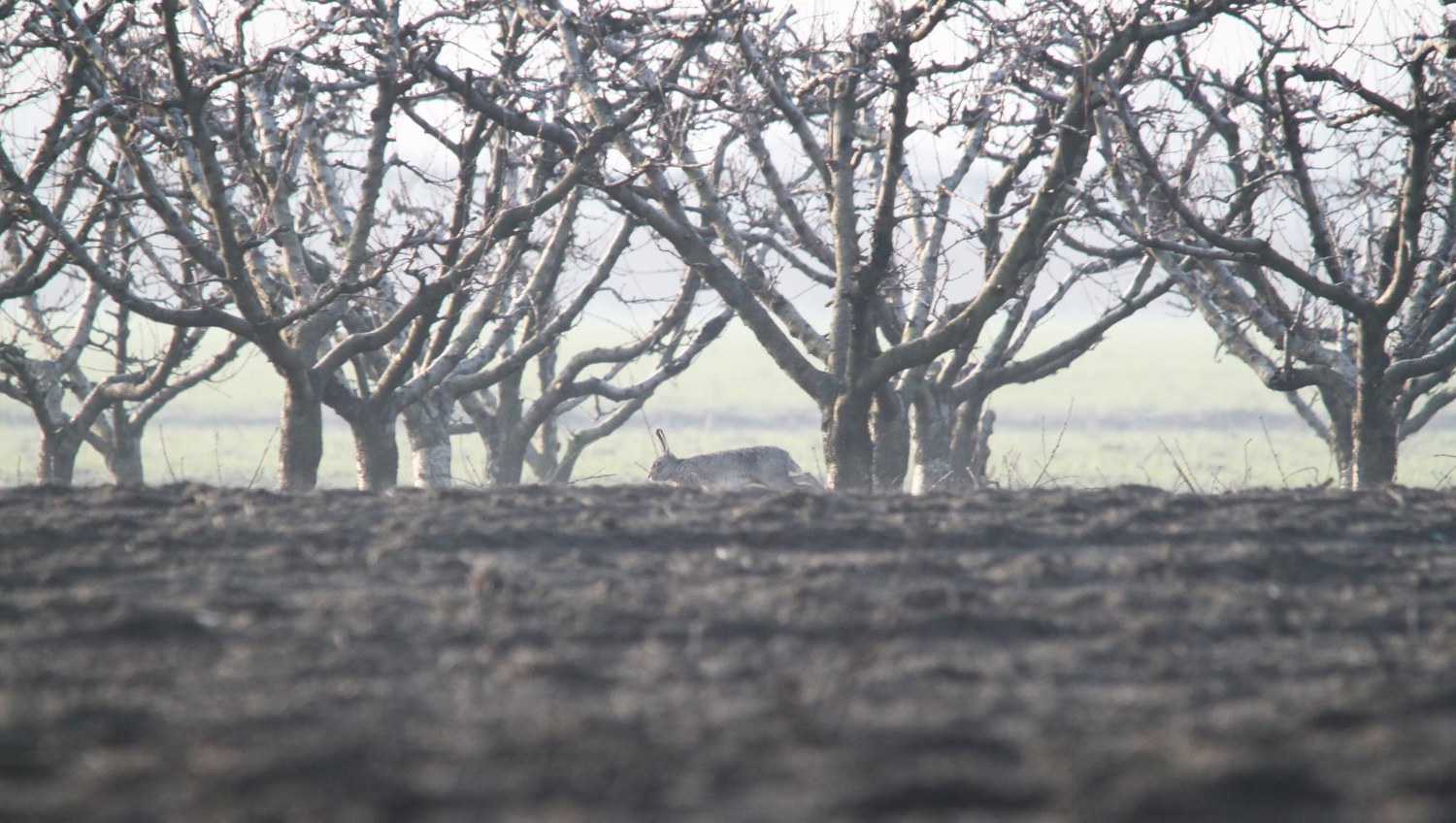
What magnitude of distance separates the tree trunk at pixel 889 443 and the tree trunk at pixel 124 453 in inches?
305

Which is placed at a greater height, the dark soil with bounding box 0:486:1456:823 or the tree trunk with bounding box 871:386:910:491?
the tree trunk with bounding box 871:386:910:491

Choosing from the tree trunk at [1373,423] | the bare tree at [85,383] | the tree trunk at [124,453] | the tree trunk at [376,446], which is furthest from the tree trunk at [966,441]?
the tree trunk at [124,453]

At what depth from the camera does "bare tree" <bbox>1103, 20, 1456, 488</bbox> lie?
24.7 ft

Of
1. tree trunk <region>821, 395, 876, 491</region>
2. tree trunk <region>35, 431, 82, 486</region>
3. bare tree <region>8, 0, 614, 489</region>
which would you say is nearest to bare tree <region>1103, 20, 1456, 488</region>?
tree trunk <region>821, 395, 876, 491</region>

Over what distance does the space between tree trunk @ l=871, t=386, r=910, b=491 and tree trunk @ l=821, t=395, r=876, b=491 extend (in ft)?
2.28

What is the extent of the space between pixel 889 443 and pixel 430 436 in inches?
153

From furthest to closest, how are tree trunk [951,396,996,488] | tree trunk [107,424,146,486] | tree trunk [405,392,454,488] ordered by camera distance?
tree trunk [107,424,146,486] < tree trunk [951,396,996,488] < tree trunk [405,392,454,488]

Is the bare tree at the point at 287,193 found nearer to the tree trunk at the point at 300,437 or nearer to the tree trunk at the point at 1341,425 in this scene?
the tree trunk at the point at 300,437

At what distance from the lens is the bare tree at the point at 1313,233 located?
7.53 meters

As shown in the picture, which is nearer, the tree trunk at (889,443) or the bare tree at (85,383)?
the tree trunk at (889,443)

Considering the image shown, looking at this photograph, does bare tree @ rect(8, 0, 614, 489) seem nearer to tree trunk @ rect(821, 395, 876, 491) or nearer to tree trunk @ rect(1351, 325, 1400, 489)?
tree trunk @ rect(821, 395, 876, 491)

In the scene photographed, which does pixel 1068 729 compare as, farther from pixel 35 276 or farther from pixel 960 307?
pixel 35 276

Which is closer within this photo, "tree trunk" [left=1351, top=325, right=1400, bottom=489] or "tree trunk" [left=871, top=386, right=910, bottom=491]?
"tree trunk" [left=1351, top=325, right=1400, bottom=489]

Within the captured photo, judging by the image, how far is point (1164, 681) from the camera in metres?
3.03
